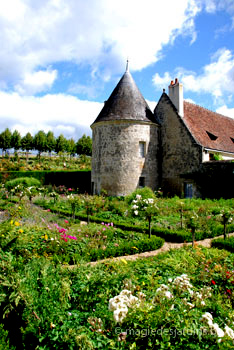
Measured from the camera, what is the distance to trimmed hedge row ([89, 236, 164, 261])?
5934 millimetres

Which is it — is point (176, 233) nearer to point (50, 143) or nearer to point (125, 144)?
point (125, 144)

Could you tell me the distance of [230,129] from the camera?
804 inches

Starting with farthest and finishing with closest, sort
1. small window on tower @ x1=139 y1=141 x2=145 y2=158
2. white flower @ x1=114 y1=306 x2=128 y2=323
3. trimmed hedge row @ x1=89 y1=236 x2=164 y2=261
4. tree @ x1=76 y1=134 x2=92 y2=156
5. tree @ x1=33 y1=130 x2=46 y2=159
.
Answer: tree @ x1=76 y1=134 x2=92 y2=156 < tree @ x1=33 y1=130 x2=46 y2=159 < small window on tower @ x1=139 y1=141 x2=145 y2=158 < trimmed hedge row @ x1=89 y1=236 x2=164 y2=261 < white flower @ x1=114 y1=306 x2=128 y2=323

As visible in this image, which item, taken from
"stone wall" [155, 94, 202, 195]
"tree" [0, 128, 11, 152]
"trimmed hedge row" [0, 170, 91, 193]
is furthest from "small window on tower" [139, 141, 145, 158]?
"tree" [0, 128, 11, 152]

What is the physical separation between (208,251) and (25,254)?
3700 mm

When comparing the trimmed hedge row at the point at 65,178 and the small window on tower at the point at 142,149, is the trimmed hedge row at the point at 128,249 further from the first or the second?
the trimmed hedge row at the point at 65,178

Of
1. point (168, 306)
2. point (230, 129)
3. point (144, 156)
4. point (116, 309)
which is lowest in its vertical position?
point (168, 306)

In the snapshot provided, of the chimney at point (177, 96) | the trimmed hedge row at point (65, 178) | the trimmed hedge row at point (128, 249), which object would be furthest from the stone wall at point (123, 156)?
the trimmed hedge row at point (128, 249)

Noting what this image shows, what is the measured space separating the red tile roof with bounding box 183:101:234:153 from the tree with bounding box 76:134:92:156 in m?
21.3

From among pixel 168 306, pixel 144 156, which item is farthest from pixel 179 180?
pixel 168 306

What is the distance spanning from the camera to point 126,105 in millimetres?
16547

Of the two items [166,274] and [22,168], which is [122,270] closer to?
[166,274]

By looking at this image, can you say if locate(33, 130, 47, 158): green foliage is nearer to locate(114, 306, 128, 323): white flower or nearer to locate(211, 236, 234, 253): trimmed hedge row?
locate(211, 236, 234, 253): trimmed hedge row

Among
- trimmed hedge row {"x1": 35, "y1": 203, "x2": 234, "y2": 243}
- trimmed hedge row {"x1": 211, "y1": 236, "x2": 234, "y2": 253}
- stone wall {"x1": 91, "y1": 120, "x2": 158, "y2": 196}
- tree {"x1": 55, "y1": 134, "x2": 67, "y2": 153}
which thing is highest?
tree {"x1": 55, "y1": 134, "x2": 67, "y2": 153}
